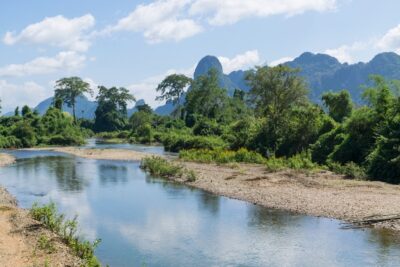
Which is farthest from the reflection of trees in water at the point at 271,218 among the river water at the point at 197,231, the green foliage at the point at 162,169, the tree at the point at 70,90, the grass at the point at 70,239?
the tree at the point at 70,90

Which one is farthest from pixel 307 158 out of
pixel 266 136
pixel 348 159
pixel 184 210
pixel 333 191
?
pixel 184 210

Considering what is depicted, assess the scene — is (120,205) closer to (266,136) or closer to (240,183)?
(240,183)

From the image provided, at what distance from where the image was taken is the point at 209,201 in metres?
32.5

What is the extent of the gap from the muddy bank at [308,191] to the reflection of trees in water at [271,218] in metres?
1.10

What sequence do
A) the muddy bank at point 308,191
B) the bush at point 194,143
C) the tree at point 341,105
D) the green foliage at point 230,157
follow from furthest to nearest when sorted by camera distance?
the bush at point 194,143
the tree at point 341,105
the green foliage at point 230,157
the muddy bank at point 308,191

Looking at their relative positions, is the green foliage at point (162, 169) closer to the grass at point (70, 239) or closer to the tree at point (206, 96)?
the grass at point (70, 239)

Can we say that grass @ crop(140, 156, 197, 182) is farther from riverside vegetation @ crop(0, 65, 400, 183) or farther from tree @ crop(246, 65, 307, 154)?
tree @ crop(246, 65, 307, 154)

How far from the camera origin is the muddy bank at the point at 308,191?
89.5 feet

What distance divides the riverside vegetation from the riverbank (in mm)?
25942

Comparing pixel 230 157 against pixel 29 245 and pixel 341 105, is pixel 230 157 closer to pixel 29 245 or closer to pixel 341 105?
pixel 341 105

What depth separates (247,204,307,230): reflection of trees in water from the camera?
25031 mm

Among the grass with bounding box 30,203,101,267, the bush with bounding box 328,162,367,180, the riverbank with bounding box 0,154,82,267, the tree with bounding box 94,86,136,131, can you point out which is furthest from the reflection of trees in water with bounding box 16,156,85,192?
the tree with bounding box 94,86,136,131

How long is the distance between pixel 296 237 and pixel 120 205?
13071mm

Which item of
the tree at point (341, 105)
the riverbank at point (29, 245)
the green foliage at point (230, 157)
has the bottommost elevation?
the riverbank at point (29, 245)
